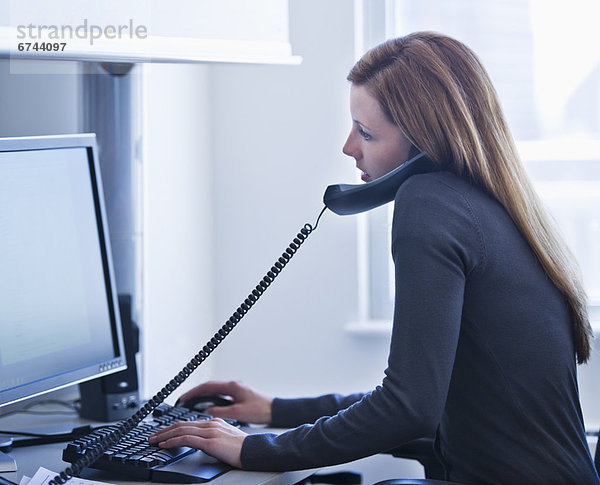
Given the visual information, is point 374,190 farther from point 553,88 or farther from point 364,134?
point 553,88

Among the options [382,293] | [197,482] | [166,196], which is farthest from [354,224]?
[197,482]

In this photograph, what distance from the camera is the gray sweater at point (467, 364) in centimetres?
109

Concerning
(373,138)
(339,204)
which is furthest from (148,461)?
(373,138)

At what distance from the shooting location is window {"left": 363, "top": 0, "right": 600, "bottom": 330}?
212 cm

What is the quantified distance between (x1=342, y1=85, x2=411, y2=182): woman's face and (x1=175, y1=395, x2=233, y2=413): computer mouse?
500 mm

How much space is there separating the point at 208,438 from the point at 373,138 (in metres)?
0.53

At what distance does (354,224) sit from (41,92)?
0.89 metres

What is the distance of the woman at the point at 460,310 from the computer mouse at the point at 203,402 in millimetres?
281

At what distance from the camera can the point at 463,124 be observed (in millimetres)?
1230

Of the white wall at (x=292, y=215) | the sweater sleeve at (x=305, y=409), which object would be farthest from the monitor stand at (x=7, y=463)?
the white wall at (x=292, y=215)

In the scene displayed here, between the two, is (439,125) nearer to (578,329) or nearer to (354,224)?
(578,329)

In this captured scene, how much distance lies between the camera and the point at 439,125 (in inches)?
48.4

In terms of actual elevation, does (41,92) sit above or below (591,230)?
above

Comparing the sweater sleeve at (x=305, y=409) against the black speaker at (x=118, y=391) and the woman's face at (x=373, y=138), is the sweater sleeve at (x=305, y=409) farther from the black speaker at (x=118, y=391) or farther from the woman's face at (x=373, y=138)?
the woman's face at (x=373, y=138)
